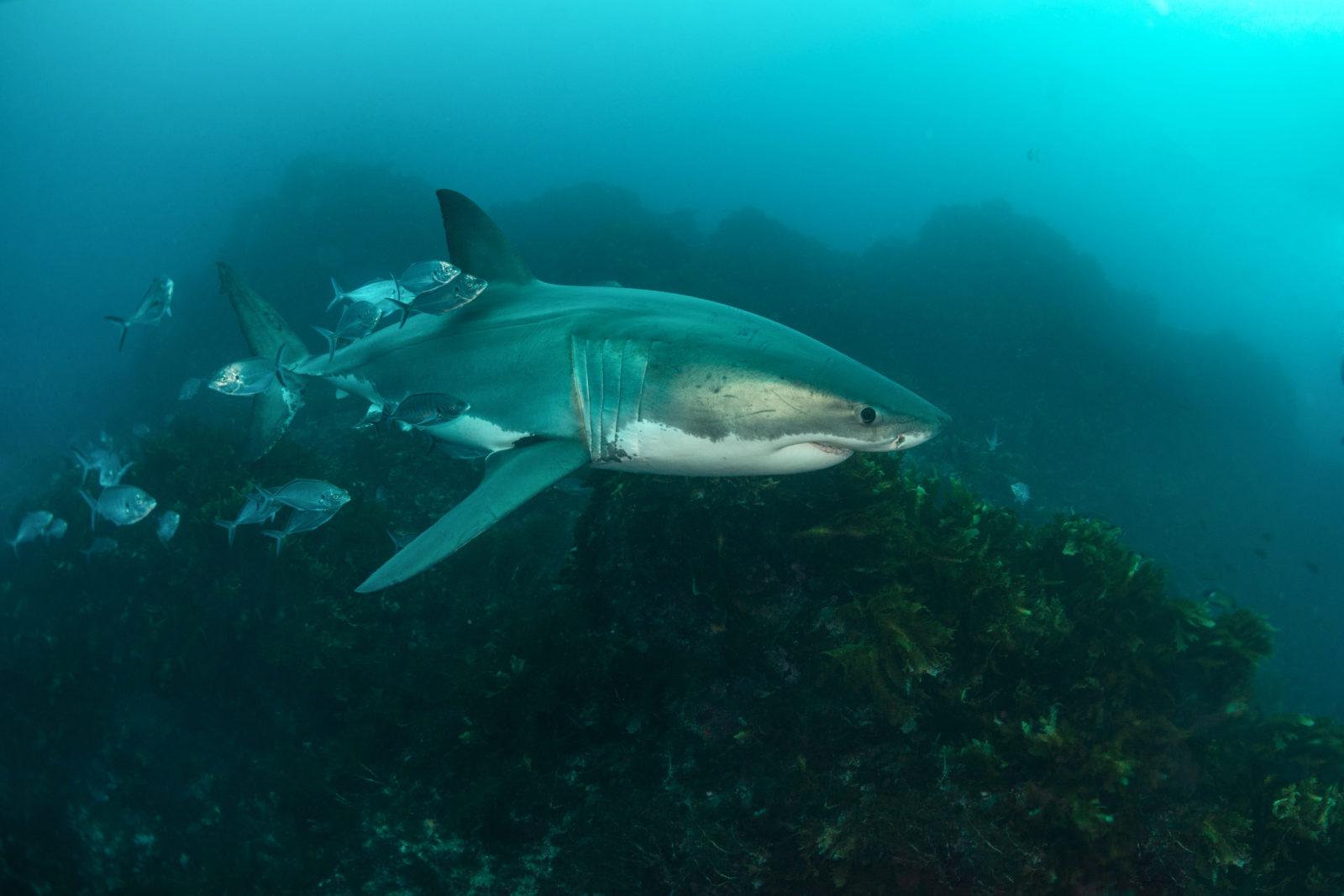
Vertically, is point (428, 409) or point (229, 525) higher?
point (428, 409)

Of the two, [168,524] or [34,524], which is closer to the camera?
[168,524]

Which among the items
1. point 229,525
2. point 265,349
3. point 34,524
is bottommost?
point 34,524

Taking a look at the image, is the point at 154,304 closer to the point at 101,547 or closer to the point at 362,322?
the point at 362,322

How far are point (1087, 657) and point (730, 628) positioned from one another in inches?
106

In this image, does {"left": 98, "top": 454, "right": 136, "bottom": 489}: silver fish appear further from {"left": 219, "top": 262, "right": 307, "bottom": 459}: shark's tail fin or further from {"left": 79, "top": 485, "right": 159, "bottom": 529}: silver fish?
{"left": 219, "top": 262, "right": 307, "bottom": 459}: shark's tail fin

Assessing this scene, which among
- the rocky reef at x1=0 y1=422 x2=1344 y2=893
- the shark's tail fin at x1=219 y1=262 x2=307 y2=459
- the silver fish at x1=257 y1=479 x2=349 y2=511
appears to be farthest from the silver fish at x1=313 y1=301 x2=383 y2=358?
the rocky reef at x1=0 y1=422 x2=1344 y2=893

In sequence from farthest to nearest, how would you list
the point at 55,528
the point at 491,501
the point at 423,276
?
the point at 55,528 → the point at 423,276 → the point at 491,501

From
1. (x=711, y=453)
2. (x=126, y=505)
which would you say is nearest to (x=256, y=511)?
(x=126, y=505)

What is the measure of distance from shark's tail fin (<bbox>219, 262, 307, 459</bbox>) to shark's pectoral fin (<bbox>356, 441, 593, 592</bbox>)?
3296 millimetres

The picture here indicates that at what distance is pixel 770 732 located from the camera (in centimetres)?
385

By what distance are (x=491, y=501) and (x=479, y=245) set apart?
246 centimetres

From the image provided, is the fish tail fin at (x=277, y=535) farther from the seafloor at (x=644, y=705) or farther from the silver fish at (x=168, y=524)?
the silver fish at (x=168, y=524)

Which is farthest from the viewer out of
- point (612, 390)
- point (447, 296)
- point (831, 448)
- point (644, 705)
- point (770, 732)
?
point (447, 296)

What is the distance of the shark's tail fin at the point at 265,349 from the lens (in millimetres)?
5598
